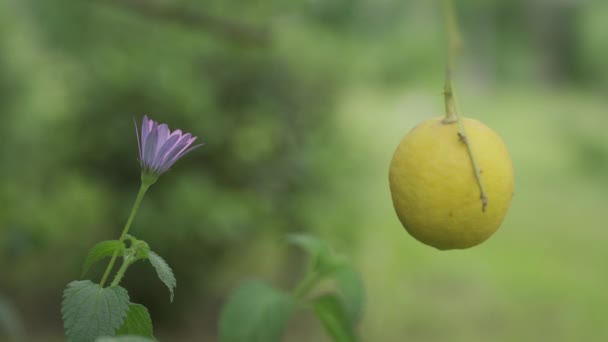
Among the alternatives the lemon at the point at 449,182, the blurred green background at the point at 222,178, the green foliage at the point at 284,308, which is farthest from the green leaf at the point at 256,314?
the blurred green background at the point at 222,178

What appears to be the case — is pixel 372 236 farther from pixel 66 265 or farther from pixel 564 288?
pixel 66 265

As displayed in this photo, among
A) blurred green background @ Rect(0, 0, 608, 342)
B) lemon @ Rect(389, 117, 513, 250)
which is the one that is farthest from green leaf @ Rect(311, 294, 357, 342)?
blurred green background @ Rect(0, 0, 608, 342)

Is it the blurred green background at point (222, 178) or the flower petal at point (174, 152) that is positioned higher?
the blurred green background at point (222, 178)

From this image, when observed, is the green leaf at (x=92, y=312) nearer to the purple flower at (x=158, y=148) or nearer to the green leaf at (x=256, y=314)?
the purple flower at (x=158, y=148)

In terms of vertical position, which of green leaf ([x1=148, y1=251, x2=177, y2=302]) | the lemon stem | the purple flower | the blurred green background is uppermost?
the blurred green background

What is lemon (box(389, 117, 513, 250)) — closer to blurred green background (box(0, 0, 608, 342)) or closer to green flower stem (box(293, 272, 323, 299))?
green flower stem (box(293, 272, 323, 299))
